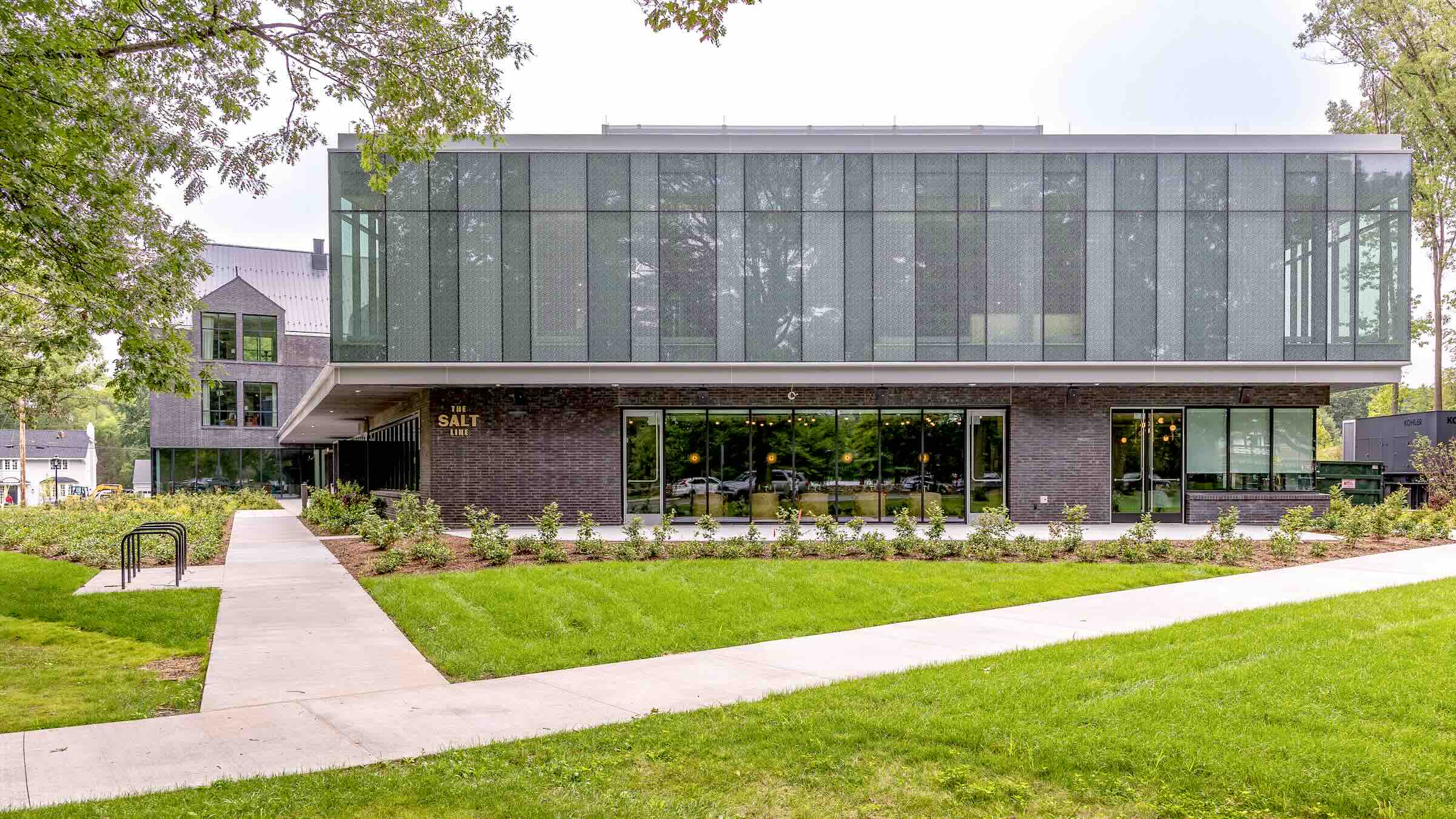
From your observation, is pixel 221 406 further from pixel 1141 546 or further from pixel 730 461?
pixel 1141 546

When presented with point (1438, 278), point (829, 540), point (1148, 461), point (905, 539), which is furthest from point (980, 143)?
point (1438, 278)

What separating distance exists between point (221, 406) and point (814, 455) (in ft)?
129

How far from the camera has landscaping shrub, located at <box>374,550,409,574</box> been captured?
584 inches

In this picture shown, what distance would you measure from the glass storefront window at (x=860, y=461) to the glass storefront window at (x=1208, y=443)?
7.69 m

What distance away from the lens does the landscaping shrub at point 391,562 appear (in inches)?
584

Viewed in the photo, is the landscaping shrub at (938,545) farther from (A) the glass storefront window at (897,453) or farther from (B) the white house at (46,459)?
(B) the white house at (46,459)

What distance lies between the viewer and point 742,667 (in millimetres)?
8570

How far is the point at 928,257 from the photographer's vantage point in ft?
74.5

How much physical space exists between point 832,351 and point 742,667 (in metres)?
14.7

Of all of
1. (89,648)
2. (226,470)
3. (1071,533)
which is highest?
(1071,533)

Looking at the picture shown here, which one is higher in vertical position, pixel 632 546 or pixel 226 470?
pixel 632 546

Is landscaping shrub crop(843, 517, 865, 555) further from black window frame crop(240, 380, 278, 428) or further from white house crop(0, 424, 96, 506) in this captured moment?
white house crop(0, 424, 96, 506)

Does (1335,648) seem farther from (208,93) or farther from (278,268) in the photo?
(278,268)

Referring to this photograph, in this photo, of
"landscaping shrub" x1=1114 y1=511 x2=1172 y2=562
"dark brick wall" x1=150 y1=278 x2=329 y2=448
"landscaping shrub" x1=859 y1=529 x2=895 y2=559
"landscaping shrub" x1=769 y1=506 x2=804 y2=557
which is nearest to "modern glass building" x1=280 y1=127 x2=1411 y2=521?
"landscaping shrub" x1=769 y1=506 x2=804 y2=557
